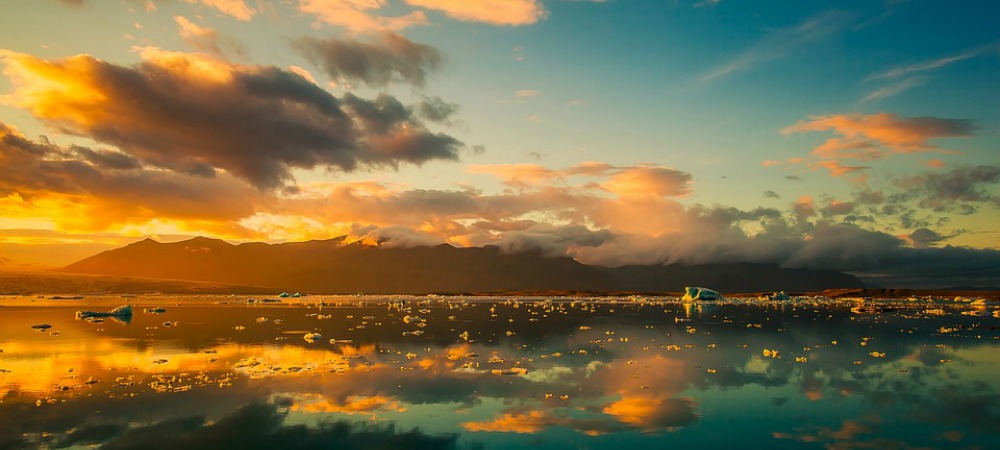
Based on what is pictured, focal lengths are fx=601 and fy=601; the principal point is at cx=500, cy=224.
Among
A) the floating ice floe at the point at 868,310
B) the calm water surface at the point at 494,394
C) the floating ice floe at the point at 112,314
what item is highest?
the floating ice floe at the point at 112,314

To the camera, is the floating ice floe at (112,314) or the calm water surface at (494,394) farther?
the floating ice floe at (112,314)

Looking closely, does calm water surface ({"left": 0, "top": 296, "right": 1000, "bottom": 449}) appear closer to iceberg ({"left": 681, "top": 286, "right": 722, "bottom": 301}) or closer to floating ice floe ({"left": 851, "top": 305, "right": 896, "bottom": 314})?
floating ice floe ({"left": 851, "top": 305, "right": 896, "bottom": 314})

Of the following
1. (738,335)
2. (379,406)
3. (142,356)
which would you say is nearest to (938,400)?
(379,406)

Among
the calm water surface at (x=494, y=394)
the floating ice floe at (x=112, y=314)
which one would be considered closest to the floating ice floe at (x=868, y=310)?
the calm water surface at (x=494, y=394)

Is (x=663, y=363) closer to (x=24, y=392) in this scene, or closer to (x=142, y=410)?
(x=142, y=410)

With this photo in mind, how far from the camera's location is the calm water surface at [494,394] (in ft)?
45.0

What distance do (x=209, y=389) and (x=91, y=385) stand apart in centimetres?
426

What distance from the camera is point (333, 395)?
18000 millimetres

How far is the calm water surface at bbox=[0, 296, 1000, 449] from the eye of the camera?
45.0 ft

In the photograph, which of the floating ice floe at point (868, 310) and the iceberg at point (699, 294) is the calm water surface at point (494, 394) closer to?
the floating ice floe at point (868, 310)

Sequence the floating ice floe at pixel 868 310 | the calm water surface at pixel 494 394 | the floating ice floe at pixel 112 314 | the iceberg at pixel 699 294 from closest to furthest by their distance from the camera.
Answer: the calm water surface at pixel 494 394, the floating ice floe at pixel 112 314, the floating ice floe at pixel 868 310, the iceberg at pixel 699 294

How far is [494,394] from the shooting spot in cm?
1839

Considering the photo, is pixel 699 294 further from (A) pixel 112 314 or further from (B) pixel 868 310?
(A) pixel 112 314

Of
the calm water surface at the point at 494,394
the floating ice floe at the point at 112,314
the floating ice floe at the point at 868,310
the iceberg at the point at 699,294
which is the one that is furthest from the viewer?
the iceberg at the point at 699,294
